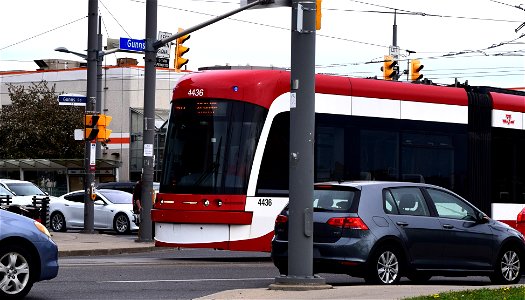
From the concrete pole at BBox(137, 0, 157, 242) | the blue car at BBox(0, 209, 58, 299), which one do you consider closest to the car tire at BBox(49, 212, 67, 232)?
the concrete pole at BBox(137, 0, 157, 242)

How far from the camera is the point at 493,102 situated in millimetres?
26891

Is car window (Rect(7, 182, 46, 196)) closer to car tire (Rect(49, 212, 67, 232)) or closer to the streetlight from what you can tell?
car tire (Rect(49, 212, 67, 232))

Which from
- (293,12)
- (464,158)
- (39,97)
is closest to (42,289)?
(293,12)

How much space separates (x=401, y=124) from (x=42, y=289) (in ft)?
34.9

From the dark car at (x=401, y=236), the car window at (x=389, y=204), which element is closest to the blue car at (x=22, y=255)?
the dark car at (x=401, y=236)

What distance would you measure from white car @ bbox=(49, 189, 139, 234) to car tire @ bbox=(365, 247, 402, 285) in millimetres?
21472

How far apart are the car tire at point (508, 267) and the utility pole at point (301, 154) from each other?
4232mm

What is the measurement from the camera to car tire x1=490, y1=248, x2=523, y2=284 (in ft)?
60.0

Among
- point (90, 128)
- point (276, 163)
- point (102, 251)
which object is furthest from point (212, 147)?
point (90, 128)

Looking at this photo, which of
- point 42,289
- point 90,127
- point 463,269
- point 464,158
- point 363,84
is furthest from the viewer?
point 90,127

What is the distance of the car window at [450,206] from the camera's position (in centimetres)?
1781

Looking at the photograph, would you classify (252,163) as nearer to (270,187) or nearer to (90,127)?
(270,187)

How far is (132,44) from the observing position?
98.0 ft

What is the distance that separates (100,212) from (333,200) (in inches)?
874
